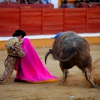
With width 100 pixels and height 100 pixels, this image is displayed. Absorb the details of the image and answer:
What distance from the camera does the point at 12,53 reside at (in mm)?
7293

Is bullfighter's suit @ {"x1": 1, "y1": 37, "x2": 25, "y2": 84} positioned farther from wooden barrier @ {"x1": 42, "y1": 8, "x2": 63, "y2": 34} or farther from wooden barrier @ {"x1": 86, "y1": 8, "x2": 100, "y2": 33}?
wooden barrier @ {"x1": 86, "y1": 8, "x2": 100, "y2": 33}

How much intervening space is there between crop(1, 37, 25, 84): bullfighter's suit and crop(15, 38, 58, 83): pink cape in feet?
0.84

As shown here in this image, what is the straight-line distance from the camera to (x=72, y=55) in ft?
22.2

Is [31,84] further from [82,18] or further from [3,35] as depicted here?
[82,18]

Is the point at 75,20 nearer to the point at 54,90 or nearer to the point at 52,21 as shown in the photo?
the point at 52,21

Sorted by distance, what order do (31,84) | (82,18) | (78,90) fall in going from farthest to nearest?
(82,18) < (31,84) < (78,90)

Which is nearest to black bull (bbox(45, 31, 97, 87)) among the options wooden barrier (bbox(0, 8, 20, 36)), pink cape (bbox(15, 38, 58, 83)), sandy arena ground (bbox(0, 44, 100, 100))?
sandy arena ground (bbox(0, 44, 100, 100))

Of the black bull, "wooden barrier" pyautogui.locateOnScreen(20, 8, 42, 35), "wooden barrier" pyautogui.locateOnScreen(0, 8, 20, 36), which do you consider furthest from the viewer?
"wooden barrier" pyautogui.locateOnScreen(20, 8, 42, 35)

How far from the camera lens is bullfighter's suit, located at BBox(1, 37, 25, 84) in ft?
23.6

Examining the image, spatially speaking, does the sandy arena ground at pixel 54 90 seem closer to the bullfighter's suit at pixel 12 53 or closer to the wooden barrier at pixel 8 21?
the bullfighter's suit at pixel 12 53

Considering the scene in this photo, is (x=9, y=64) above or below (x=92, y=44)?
above

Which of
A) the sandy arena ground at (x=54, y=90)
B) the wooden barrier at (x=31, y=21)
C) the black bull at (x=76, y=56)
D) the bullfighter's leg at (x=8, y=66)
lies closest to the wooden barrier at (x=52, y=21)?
the wooden barrier at (x=31, y=21)

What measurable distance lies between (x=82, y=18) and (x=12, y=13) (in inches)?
109

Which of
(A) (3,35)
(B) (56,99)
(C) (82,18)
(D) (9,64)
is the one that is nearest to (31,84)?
(D) (9,64)
